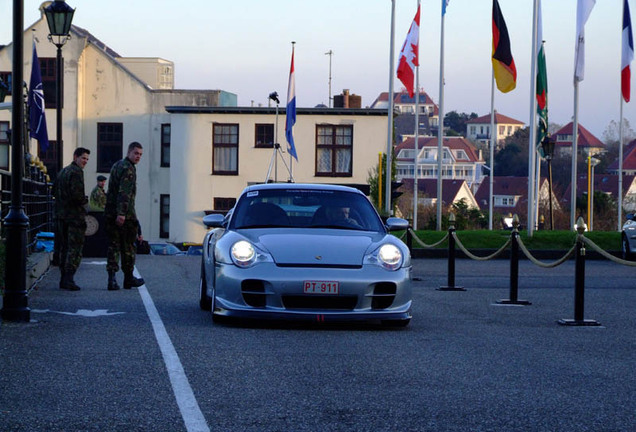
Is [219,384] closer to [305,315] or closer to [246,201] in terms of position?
[305,315]

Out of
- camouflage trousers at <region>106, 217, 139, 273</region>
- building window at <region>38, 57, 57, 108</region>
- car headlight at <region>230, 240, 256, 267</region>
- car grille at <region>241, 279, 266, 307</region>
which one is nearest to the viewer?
car grille at <region>241, 279, 266, 307</region>

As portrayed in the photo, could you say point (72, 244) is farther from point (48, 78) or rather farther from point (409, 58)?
point (48, 78)

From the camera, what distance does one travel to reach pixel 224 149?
52.7 meters

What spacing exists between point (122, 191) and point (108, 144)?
1639 inches

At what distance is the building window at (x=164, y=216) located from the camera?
5366cm

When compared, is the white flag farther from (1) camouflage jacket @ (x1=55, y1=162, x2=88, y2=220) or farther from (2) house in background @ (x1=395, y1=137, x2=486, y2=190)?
(2) house in background @ (x1=395, y1=137, x2=486, y2=190)

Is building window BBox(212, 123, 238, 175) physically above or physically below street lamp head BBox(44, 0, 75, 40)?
below

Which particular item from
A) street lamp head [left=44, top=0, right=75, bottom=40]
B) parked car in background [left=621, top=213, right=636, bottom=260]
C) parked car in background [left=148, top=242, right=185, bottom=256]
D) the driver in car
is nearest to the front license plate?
the driver in car

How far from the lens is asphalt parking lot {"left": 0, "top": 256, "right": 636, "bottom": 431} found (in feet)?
18.7

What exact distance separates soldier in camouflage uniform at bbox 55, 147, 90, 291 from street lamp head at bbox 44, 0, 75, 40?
6255 millimetres

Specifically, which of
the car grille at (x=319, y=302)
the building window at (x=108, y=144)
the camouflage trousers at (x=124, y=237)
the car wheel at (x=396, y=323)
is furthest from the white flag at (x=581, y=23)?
the building window at (x=108, y=144)

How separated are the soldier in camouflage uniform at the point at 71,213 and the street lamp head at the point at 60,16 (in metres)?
6.26

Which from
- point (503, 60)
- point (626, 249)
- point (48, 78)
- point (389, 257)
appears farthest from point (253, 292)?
point (48, 78)

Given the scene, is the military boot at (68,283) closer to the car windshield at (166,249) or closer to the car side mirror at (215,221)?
the car side mirror at (215,221)
